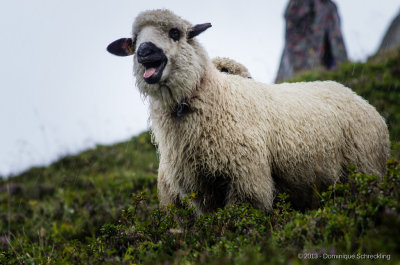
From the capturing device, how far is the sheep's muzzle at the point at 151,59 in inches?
144

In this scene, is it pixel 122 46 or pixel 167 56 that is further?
pixel 122 46

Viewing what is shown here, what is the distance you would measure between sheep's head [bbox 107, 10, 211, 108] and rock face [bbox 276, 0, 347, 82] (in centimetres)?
1117

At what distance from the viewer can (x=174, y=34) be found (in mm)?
3959

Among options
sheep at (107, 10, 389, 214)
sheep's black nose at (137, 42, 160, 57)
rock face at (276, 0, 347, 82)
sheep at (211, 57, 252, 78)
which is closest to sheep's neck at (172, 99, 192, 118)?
sheep at (107, 10, 389, 214)

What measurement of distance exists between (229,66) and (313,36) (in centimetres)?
1052

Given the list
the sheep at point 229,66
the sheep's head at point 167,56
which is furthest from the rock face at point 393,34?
the sheep's head at point 167,56

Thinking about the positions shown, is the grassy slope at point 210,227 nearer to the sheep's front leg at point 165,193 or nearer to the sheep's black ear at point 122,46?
the sheep's front leg at point 165,193

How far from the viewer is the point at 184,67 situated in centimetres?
385

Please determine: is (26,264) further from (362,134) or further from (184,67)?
(362,134)

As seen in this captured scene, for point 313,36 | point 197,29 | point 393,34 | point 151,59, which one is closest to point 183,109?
point 151,59

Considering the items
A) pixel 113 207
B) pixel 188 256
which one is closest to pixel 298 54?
pixel 113 207

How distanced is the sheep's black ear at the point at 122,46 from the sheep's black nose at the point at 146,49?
69cm

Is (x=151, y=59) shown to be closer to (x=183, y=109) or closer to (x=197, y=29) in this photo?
(x=183, y=109)

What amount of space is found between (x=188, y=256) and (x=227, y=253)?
0.40 metres
